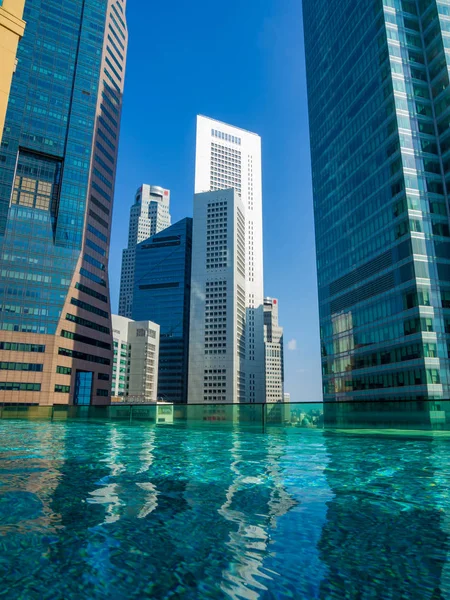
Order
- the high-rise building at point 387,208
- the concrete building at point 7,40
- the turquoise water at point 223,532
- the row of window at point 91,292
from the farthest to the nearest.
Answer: the row of window at point 91,292 → the high-rise building at point 387,208 → the concrete building at point 7,40 → the turquoise water at point 223,532

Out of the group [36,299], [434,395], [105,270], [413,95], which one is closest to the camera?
[434,395]

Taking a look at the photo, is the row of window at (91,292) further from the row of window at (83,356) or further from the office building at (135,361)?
the office building at (135,361)

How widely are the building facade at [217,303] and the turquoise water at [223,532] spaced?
6281 inches

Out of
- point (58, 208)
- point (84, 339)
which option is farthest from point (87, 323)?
point (58, 208)

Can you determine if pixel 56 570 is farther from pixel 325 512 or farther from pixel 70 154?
pixel 70 154

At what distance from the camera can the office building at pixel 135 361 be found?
162m

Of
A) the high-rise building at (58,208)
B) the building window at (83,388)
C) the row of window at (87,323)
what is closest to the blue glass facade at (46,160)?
the high-rise building at (58,208)

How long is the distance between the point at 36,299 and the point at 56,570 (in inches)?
3736

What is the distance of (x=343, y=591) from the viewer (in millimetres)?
3131

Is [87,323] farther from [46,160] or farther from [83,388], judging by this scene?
[46,160]

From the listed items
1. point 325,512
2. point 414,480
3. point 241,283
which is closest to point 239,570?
point 325,512

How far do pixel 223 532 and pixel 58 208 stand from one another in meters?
103

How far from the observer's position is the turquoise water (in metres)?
3.24

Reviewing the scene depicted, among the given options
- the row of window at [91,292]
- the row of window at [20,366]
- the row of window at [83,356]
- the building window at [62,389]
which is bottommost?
the building window at [62,389]
